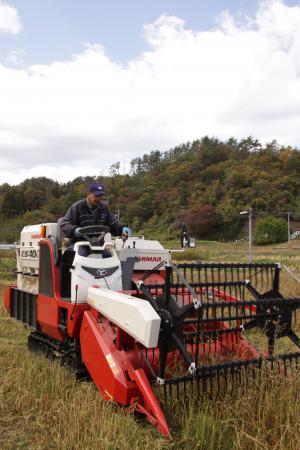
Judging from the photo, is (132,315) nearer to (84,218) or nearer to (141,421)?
(141,421)

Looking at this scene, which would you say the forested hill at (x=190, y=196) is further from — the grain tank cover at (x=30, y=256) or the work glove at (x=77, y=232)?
the work glove at (x=77, y=232)

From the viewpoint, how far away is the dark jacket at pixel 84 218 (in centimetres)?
542

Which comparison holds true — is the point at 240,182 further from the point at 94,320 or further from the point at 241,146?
the point at 94,320

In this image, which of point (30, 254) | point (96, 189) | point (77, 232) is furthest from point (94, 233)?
point (30, 254)

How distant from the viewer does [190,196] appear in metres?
72.5

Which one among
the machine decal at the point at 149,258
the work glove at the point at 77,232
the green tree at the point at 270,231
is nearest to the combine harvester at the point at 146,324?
the work glove at the point at 77,232

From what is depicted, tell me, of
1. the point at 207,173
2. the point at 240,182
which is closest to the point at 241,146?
the point at 207,173

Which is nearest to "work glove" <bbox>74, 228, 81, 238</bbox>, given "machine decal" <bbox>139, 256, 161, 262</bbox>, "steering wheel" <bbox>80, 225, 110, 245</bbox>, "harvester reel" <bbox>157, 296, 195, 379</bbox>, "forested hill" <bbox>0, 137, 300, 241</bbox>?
"steering wheel" <bbox>80, 225, 110, 245</bbox>

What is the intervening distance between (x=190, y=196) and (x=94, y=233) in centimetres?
6757

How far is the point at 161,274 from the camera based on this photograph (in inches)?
252

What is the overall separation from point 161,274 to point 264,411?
306cm

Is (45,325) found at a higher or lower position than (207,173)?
lower

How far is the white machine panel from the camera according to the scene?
3576 mm

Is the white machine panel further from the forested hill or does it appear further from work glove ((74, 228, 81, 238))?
the forested hill
